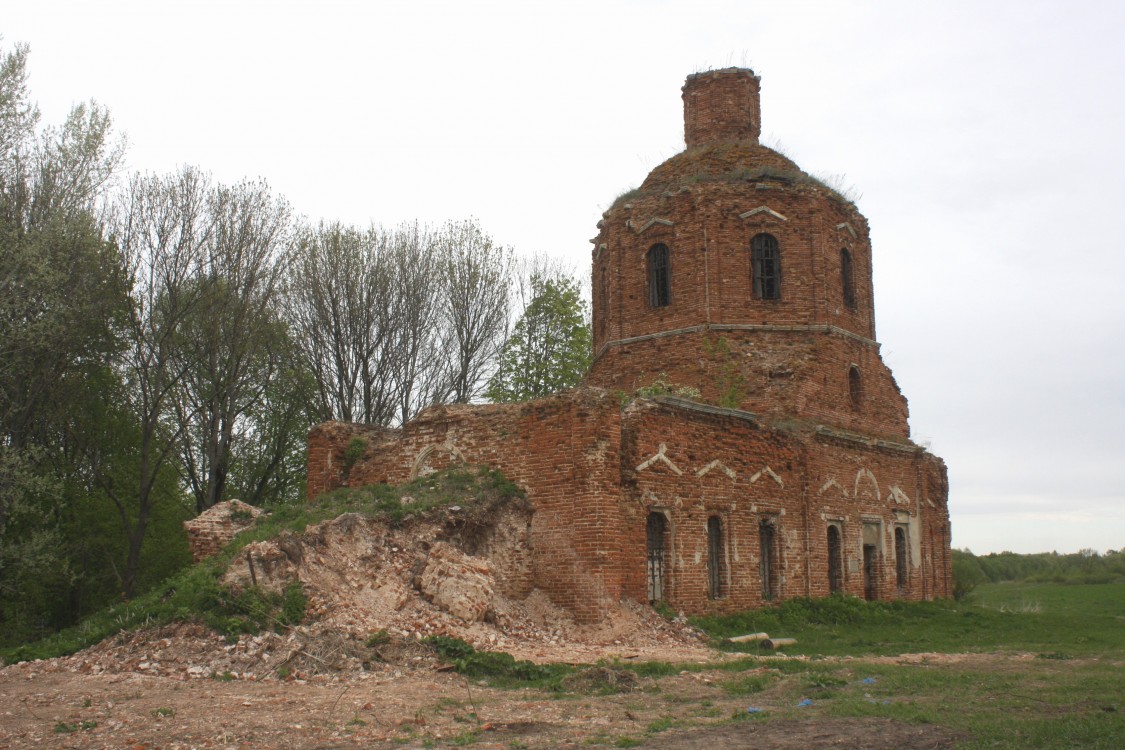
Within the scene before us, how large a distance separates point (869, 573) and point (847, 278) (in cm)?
652

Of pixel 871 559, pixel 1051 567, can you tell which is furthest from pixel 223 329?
pixel 1051 567

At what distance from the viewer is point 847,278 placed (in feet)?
75.7

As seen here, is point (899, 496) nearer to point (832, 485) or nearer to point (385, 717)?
point (832, 485)

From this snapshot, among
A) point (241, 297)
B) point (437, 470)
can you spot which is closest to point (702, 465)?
point (437, 470)

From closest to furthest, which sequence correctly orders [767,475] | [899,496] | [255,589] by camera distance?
[255,589] → [767,475] → [899,496]

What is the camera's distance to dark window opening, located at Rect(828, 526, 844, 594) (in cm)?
2008

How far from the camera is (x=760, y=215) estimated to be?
22000 millimetres

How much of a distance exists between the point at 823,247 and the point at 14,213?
1632cm

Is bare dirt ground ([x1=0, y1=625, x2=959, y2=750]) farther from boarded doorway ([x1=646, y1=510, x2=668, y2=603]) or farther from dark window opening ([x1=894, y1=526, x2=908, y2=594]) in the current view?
dark window opening ([x1=894, y1=526, x2=908, y2=594])

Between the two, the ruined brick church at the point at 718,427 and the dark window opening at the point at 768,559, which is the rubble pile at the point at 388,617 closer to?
the ruined brick church at the point at 718,427

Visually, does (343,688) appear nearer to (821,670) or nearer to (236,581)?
(236,581)

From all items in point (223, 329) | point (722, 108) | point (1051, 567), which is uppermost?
point (722, 108)

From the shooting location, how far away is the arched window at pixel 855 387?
2211 cm

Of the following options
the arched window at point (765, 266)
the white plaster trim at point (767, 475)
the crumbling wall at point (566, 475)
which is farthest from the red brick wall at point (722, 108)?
the crumbling wall at point (566, 475)
